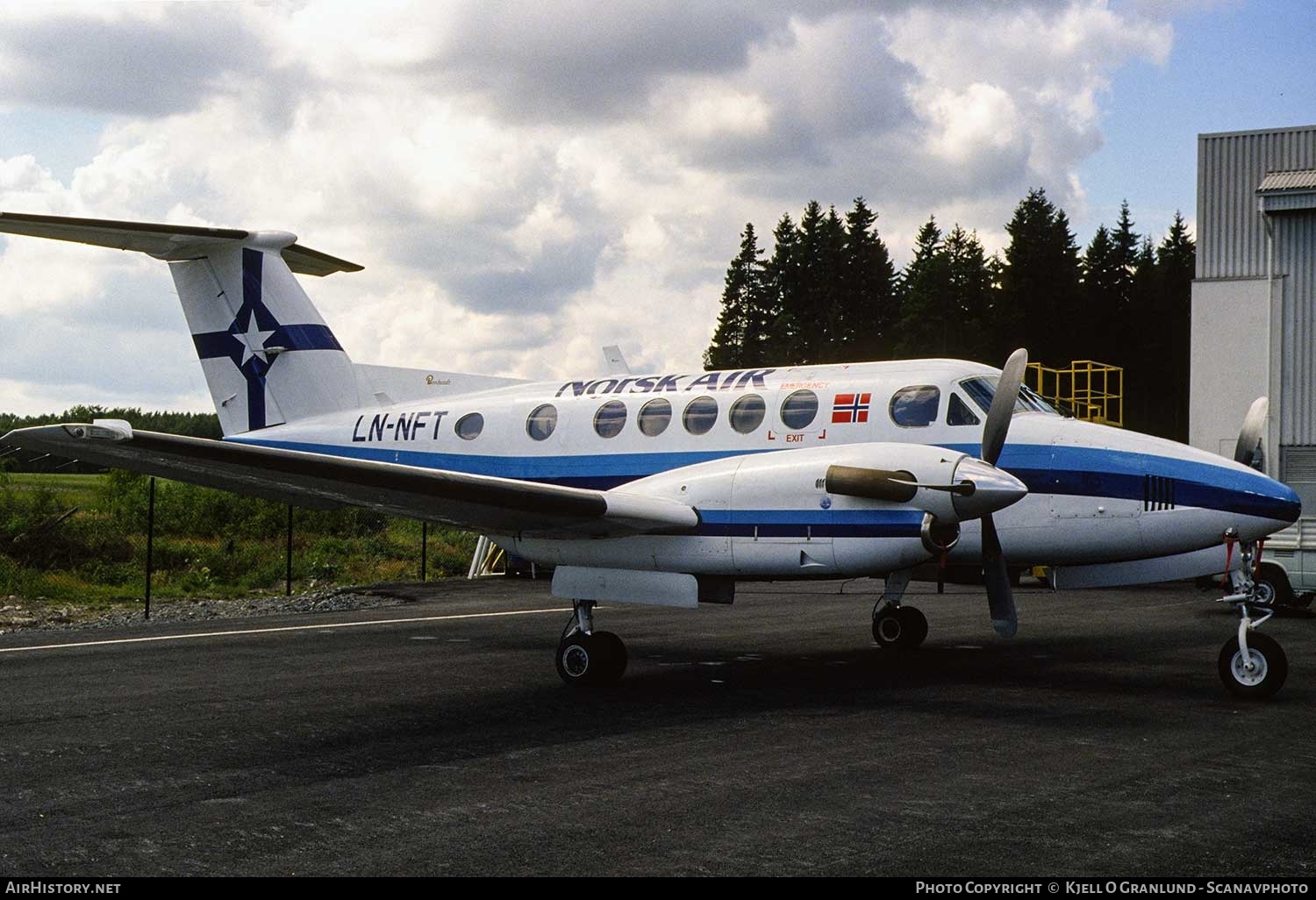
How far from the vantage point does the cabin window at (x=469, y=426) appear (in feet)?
46.4

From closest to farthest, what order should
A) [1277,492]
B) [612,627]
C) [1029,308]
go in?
1. [1277,492]
2. [612,627]
3. [1029,308]

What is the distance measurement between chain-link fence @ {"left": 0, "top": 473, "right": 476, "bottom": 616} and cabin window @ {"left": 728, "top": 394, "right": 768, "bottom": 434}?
10.8 meters

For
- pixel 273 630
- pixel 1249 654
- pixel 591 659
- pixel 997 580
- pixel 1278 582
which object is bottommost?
pixel 273 630

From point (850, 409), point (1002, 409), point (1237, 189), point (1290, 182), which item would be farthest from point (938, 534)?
point (1237, 189)

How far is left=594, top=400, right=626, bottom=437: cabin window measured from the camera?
519 inches

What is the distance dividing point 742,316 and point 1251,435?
81.8m

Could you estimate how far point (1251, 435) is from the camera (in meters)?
11.8

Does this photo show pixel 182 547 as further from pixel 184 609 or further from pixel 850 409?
pixel 850 409

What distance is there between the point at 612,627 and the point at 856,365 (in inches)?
234

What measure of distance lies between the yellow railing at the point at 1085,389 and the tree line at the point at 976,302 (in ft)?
13.7

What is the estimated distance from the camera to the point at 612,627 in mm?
16875
